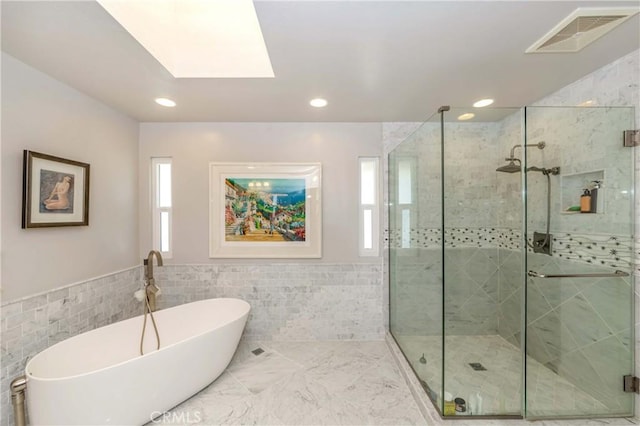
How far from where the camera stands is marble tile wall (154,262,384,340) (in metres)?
2.88

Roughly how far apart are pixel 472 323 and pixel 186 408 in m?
2.44

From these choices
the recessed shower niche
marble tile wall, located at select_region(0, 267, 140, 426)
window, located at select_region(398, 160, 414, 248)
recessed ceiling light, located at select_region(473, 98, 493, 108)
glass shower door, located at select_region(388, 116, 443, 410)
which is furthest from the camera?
window, located at select_region(398, 160, 414, 248)

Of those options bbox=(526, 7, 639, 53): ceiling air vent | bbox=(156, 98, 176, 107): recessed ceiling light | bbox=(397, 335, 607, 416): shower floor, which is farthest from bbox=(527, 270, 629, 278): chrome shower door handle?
bbox=(156, 98, 176, 107): recessed ceiling light

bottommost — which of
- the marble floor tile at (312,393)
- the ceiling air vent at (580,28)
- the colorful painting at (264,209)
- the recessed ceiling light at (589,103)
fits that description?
the marble floor tile at (312,393)

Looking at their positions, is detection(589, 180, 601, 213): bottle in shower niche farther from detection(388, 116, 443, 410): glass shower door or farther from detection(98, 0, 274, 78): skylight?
detection(98, 0, 274, 78): skylight

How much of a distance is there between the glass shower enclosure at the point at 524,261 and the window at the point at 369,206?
473 mm

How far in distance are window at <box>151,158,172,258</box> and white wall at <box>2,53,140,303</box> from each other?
0.57ft

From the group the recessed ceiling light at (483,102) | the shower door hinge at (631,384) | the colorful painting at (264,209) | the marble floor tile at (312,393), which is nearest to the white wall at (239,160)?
the colorful painting at (264,209)

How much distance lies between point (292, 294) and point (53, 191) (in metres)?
2.16

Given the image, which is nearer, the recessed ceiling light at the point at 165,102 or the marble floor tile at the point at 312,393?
the marble floor tile at the point at 312,393

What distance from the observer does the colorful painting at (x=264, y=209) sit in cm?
288

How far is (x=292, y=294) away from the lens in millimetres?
2898

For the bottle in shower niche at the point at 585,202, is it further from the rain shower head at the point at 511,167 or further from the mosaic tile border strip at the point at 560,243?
the rain shower head at the point at 511,167

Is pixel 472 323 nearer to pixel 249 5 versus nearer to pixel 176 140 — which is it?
pixel 249 5
